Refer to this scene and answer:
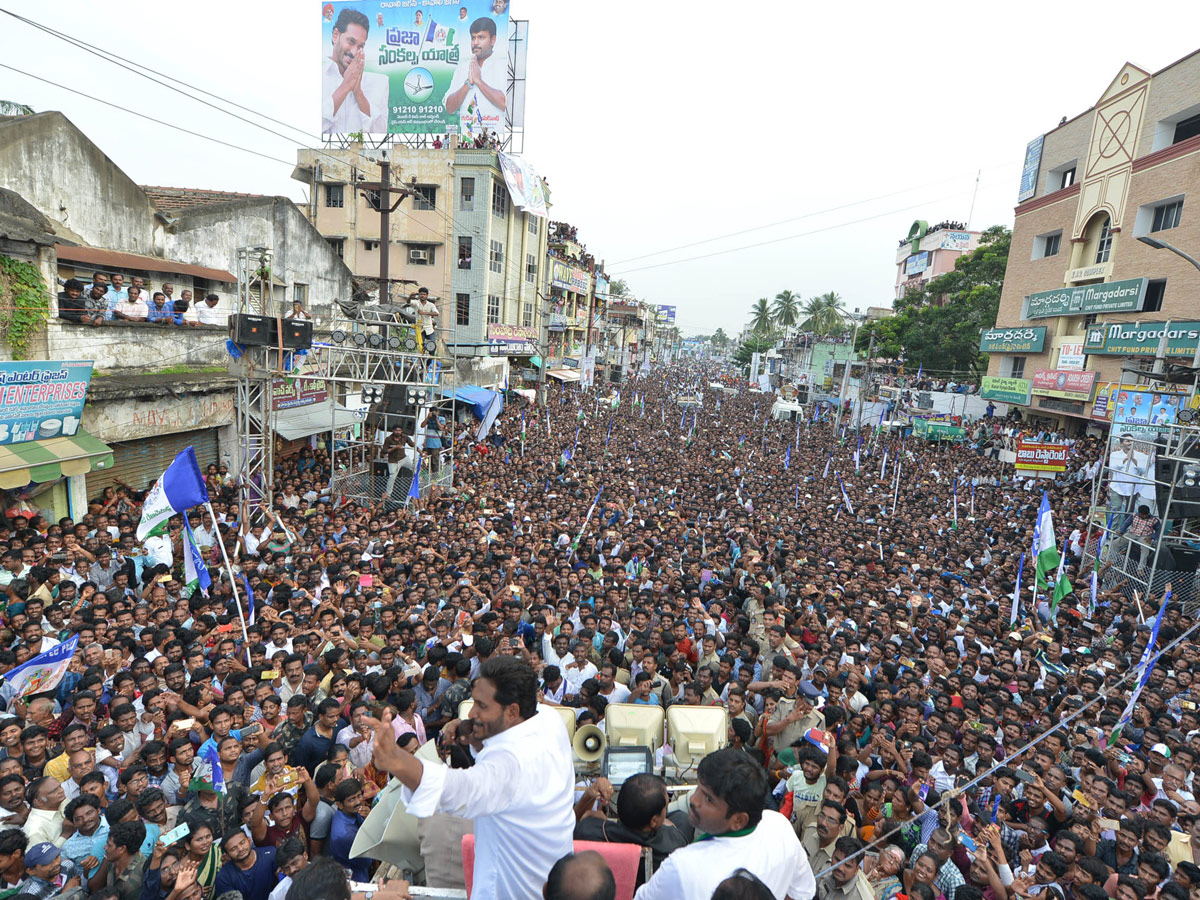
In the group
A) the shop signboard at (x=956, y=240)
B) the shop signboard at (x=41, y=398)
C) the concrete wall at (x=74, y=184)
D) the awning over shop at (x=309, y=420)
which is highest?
the shop signboard at (x=956, y=240)

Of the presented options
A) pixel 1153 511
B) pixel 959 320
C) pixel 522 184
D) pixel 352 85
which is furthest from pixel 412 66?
pixel 959 320

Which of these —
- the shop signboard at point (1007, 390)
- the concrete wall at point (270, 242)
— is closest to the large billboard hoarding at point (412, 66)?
the concrete wall at point (270, 242)

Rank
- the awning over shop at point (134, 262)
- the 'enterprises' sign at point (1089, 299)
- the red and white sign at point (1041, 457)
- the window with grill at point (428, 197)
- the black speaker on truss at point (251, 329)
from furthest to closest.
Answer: the window with grill at point (428, 197), the 'enterprises' sign at point (1089, 299), the red and white sign at point (1041, 457), the awning over shop at point (134, 262), the black speaker on truss at point (251, 329)

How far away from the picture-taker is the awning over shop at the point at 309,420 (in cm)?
1538

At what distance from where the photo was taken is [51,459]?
9578 mm

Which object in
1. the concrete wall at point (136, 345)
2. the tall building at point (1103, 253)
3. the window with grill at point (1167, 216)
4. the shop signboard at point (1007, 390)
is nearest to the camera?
the concrete wall at point (136, 345)

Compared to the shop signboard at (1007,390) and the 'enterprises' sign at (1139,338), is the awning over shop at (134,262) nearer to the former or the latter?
the 'enterprises' sign at (1139,338)

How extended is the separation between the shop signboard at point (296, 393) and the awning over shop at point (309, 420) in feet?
0.63

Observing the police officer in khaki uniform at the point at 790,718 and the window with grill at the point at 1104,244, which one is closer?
the police officer in khaki uniform at the point at 790,718

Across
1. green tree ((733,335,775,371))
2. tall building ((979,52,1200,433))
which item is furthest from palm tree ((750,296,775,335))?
tall building ((979,52,1200,433))

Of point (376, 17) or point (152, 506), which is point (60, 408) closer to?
point (152, 506)

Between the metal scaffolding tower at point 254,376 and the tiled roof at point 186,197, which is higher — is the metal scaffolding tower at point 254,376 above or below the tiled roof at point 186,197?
below

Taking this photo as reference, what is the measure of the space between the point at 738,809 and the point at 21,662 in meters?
5.99

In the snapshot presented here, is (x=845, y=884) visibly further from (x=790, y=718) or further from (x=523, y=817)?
(x=523, y=817)
